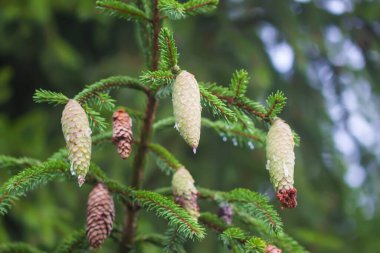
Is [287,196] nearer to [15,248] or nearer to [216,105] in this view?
[216,105]

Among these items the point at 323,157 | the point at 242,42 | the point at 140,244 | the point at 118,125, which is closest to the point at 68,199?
the point at 242,42

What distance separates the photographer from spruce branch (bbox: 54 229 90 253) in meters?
1.23

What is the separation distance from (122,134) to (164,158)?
0.24 meters

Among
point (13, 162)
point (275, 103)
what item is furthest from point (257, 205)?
point (13, 162)

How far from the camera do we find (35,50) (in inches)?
152

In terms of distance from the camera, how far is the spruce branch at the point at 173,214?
1012 millimetres

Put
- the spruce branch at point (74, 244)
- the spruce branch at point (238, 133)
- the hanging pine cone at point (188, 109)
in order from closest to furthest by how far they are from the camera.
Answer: the hanging pine cone at point (188, 109)
the spruce branch at point (74, 244)
the spruce branch at point (238, 133)

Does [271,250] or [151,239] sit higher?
[271,250]

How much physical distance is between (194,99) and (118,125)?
179mm

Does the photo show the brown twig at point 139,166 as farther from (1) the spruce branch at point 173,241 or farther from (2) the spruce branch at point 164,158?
(1) the spruce branch at point 173,241

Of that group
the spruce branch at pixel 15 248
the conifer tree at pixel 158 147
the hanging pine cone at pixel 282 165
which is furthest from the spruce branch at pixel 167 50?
the spruce branch at pixel 15 248

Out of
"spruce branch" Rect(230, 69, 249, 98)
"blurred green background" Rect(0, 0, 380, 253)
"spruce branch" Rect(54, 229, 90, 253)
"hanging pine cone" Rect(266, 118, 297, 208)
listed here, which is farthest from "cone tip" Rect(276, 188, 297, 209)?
"blurred green background" Rect(0, 0, 380, 253)

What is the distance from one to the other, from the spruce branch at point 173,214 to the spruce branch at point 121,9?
1.12 ft

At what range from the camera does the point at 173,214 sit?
3.42 ft
